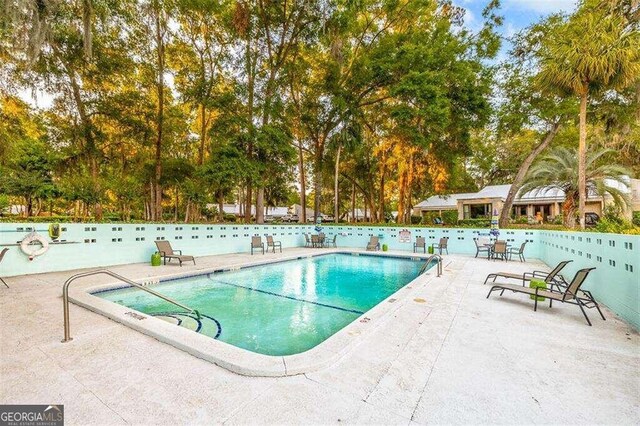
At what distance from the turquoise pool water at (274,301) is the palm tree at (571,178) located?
29.9 ft

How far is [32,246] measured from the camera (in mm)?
7348

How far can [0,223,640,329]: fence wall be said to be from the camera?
4.51 meters

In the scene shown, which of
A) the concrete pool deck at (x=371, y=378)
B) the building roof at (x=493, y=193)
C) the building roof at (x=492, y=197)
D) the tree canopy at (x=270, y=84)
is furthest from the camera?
the building roof at (x=493, y=193)

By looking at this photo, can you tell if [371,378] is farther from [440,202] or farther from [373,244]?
[440,202]

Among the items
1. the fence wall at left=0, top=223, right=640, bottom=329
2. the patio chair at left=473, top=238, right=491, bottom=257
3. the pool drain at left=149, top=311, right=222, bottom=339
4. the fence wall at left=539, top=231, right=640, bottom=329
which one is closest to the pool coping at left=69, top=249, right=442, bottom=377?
the pool drain at left=149, top=311, right=222, bottom=339

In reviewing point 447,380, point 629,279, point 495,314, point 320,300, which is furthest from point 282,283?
point 629,279

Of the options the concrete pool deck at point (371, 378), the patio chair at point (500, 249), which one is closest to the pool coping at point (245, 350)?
the concrete pool deck at point (371, 378)

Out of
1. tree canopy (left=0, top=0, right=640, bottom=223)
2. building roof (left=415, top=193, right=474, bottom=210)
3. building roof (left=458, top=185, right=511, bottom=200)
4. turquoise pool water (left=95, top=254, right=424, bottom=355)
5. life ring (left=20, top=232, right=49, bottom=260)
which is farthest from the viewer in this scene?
building roof (left=415, top=193, right=474, bottom=210)

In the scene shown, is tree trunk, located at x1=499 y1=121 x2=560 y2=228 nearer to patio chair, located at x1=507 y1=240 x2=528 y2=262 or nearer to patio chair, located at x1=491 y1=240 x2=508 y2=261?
patio chair, located at x1=507 y1=240 x2=528 y2=262

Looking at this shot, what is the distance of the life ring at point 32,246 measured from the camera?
7199 mm

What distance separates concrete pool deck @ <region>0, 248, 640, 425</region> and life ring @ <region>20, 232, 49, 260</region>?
161 inches

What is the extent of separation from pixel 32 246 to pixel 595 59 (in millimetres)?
18106

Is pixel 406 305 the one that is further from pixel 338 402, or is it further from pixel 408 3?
pixel 408 3

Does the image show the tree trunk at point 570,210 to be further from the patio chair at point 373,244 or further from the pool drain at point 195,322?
the pool drain at point 195,322
